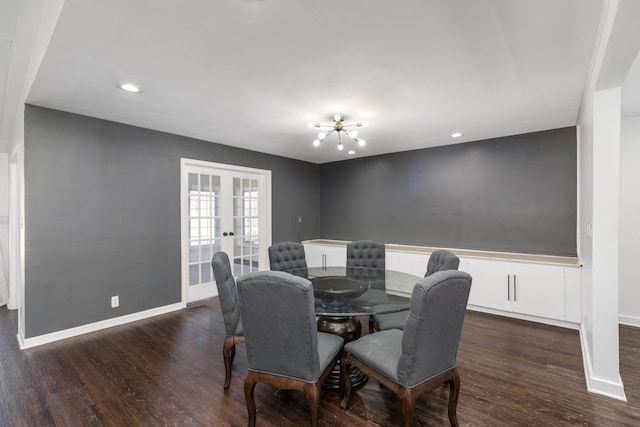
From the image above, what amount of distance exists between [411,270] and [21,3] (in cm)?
460

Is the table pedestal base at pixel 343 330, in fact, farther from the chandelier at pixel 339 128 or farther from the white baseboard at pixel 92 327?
the white baseboard at pixel 92 327

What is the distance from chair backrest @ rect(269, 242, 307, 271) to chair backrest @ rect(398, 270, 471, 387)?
7.15 ft

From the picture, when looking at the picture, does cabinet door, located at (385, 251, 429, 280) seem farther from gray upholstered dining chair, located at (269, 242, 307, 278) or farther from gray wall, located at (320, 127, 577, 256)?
gray upholstered dining chair, located at (269, 242, 307, 278)

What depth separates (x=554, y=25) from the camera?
1.65 metres

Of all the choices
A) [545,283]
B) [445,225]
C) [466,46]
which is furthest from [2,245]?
[545,283]

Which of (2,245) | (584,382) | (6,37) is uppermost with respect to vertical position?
(6,37)

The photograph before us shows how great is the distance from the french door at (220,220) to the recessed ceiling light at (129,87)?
1.54 meters

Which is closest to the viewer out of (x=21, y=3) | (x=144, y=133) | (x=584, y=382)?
(x=21, y=3)

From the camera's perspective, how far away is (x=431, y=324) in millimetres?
1544

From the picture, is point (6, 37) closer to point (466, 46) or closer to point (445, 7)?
point (445, 7)

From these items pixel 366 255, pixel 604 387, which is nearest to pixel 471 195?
pixel 366 255

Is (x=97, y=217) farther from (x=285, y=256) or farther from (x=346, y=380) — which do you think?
(x=346, y=380)

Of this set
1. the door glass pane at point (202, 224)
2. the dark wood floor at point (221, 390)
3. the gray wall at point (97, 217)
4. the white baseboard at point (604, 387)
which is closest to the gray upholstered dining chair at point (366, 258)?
the dark wood floor at point (221, 390)

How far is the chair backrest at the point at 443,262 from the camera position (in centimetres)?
237
